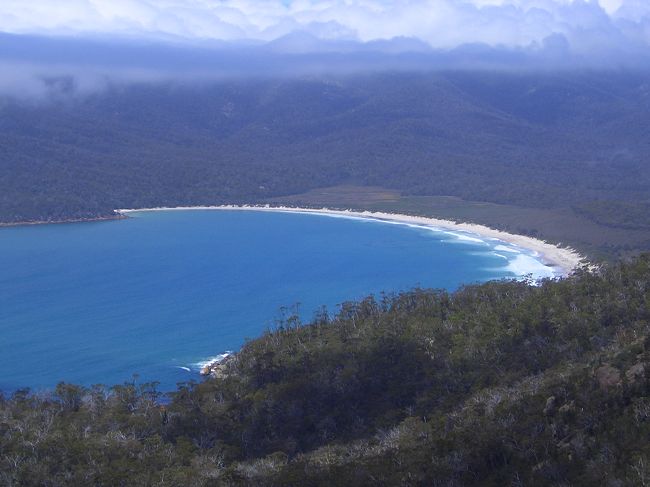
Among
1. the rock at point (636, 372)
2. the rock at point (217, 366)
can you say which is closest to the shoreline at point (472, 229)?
the rock at point (217, 366)

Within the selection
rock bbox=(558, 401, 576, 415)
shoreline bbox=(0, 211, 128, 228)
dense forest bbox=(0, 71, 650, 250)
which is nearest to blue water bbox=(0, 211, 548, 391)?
shoreline bbox=(0, 211, 128, 228)

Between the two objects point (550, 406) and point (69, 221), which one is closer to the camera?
point (550, 406)

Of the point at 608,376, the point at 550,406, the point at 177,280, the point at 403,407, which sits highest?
the point at 608,376

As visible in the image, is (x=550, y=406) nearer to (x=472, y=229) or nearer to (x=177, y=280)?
(x=177, y=280)

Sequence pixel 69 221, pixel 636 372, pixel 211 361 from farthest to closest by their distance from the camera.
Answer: pixel 69 221, pixel 211 361, pixel 636 372

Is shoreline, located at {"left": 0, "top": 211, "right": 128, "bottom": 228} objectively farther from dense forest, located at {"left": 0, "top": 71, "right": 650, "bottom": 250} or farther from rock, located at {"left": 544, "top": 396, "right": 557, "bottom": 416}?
rock, located at {"left": 544, "top": 396, "right": 557, "bottom": 416}

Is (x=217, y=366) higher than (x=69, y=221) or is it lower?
higher

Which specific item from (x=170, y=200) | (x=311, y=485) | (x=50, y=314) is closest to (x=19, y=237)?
(x=170, y=200)

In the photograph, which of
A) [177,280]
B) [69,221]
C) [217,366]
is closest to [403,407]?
[217,366]
